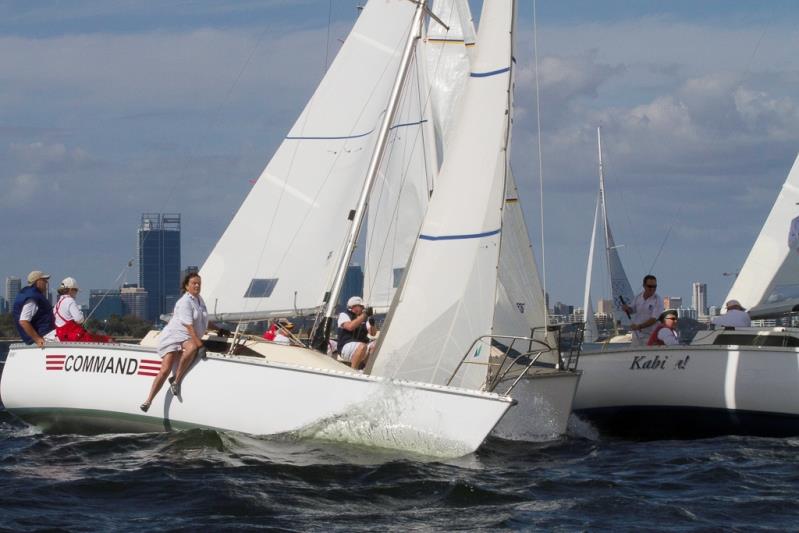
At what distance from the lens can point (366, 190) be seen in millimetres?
15422

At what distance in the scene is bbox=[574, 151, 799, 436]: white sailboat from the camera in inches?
591

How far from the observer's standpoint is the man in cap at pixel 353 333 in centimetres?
1376

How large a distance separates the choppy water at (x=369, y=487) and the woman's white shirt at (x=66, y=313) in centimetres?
138

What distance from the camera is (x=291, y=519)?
30.4 ft

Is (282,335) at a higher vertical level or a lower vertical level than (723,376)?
higher

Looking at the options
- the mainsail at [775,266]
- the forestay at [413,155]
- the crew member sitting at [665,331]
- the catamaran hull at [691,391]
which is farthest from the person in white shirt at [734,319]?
the forestay at [413,155]

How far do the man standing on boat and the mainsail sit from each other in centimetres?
99

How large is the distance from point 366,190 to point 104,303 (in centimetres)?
458

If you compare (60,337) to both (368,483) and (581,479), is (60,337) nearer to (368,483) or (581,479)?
(368,483)

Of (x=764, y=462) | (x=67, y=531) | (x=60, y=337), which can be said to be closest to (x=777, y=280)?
(x=764, y=462)

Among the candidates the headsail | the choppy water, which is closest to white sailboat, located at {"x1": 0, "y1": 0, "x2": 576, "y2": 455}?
the choppy water

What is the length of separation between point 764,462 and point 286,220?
632cm

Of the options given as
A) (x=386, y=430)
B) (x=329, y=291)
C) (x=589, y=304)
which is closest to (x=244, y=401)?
(x=386, y=430)

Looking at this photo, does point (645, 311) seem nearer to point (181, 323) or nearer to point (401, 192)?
point (401, 192)
